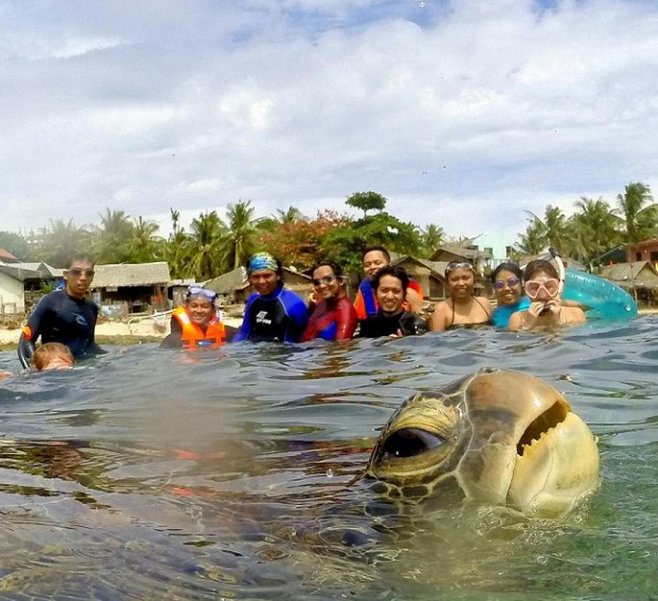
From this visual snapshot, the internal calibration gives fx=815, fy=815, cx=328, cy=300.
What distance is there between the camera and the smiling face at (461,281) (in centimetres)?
805

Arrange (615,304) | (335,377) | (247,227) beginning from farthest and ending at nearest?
(247,227) < (615,304) < (335,377)

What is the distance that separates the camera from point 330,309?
28.9 feet

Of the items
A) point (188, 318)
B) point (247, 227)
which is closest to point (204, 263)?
point (247, 227)

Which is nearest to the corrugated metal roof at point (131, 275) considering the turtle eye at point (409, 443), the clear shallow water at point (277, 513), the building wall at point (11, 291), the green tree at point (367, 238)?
the building wall at point (11, 291)

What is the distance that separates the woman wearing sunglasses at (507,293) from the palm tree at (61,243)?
55.4 metres

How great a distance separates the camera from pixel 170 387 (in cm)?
627

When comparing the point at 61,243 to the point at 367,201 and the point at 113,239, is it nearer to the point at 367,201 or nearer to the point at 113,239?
the point at 113,239

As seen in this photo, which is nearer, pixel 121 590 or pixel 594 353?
pixel 121 590

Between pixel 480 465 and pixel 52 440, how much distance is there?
8.57 feet

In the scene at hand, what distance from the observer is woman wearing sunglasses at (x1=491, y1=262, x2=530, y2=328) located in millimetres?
8453

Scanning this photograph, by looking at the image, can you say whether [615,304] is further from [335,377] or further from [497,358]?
[335,377]

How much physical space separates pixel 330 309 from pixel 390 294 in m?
1.03

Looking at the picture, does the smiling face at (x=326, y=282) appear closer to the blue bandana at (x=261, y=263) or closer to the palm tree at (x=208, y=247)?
the blue bandana at (x=261, y=263)

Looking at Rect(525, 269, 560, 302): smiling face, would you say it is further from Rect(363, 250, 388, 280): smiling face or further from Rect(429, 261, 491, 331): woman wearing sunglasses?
Rect(363, 250, 388, 280): smiling face
